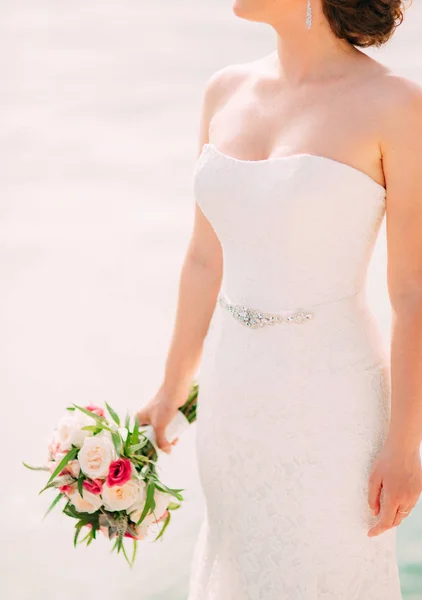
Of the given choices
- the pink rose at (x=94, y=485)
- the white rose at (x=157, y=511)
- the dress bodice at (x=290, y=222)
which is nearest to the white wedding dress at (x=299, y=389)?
the dress bodice at (x=290, y=222)

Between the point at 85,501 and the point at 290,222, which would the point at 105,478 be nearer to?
the point at 85,501

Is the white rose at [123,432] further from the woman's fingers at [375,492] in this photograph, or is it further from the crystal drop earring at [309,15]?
the crystal drop earring at [309,15]

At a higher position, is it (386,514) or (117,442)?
(386,514)

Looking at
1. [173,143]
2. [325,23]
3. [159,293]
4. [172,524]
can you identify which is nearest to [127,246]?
[159,293]

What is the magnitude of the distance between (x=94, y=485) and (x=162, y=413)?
27 cm

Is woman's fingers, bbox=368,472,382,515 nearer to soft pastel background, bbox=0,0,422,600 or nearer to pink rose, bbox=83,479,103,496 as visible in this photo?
pink rose, bbox=83,479,103,496

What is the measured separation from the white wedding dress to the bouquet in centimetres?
17

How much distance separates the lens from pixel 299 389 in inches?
70.8

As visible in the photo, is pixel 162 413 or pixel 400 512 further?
pixel 162 413

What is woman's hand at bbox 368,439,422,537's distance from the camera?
5.59 ft

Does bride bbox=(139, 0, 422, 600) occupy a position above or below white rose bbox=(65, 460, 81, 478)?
above

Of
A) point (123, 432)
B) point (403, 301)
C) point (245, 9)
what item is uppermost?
point (245, 9)

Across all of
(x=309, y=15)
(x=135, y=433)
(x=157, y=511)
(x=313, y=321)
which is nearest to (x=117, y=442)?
(x=135, y=433)

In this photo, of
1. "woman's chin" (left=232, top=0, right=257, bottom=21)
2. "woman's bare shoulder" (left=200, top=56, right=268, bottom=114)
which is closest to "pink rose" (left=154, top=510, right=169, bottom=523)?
"woman's bare shoulder" (left=200, top=56, right=268, bottom=114)
